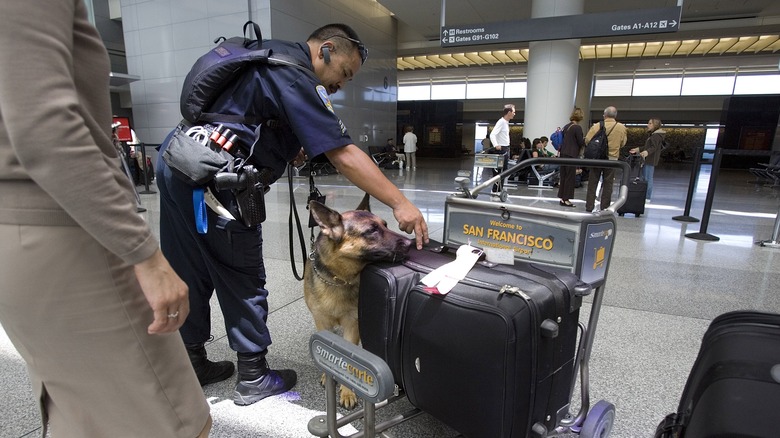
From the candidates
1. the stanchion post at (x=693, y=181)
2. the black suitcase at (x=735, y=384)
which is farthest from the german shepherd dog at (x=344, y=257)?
the stanchion post at (x=693, y=181)

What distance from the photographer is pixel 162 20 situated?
40.1 ft

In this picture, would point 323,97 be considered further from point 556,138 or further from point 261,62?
point 556,138

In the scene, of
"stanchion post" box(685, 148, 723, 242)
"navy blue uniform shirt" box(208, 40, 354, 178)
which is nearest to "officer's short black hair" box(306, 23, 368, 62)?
"navy blue uniform shirt" box(208, 40, 354, 178)

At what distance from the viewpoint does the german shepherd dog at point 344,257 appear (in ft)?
5.88

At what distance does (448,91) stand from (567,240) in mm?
25980

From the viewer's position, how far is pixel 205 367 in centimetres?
221

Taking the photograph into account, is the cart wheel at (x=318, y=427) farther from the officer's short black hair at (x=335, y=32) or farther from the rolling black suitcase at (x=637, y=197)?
the rolling black suitcase at (x=637, y=197)

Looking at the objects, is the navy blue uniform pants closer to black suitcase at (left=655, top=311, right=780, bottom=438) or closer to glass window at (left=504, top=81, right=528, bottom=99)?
black suitcase at (left=655, top=311, right=780, bottom=438)

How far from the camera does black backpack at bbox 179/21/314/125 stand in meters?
1.71

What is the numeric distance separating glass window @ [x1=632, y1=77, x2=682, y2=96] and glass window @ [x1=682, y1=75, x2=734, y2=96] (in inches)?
14.0

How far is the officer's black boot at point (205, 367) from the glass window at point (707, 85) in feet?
87.4

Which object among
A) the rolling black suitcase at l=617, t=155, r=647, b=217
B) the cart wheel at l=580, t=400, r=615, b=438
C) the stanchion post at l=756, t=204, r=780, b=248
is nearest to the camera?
the cart wheel at l=580, t=400, r=615, b=438

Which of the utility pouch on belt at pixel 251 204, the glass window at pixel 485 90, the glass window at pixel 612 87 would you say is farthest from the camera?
the glass window at pixel 485 90

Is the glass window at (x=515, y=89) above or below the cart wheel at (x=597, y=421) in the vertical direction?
above
